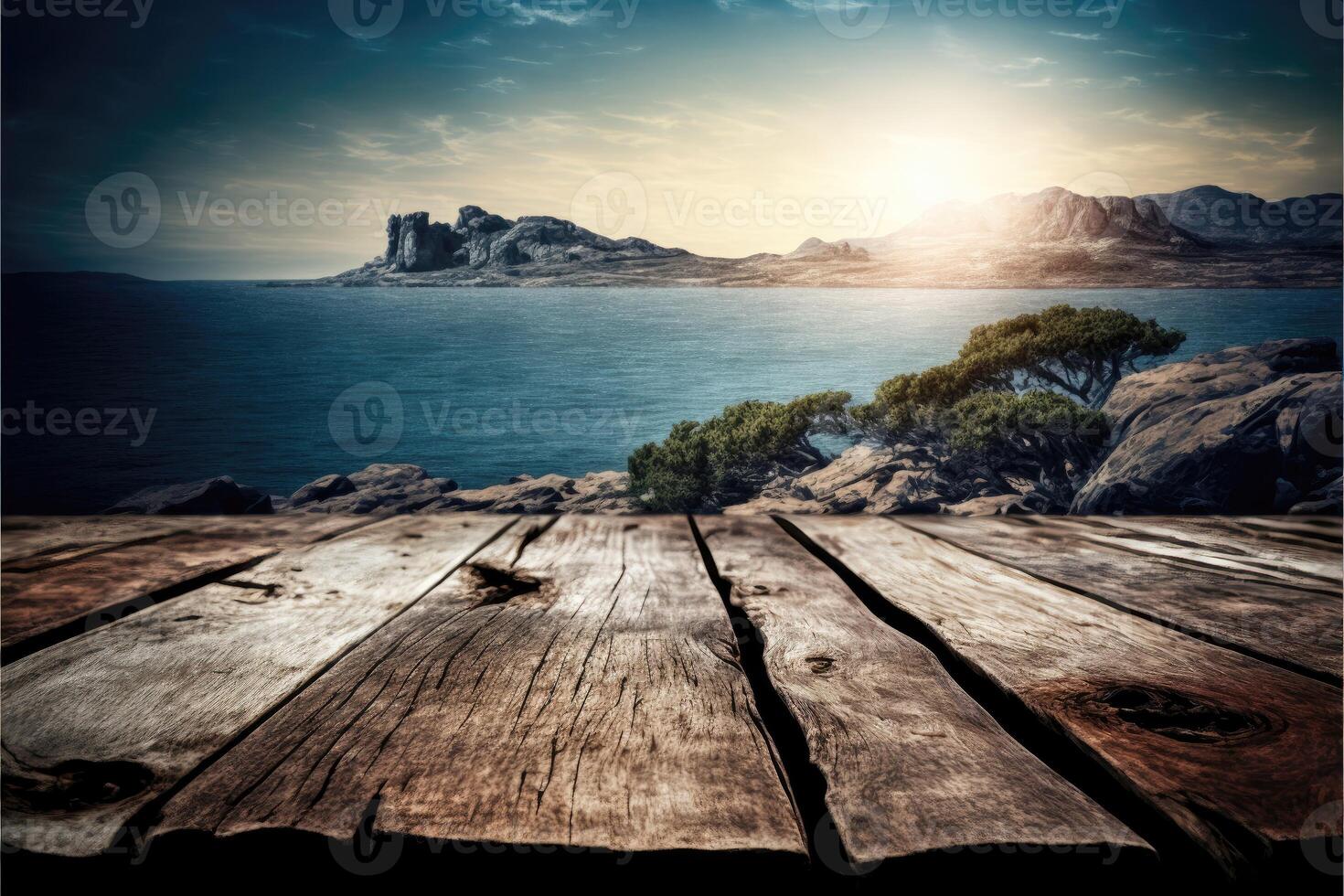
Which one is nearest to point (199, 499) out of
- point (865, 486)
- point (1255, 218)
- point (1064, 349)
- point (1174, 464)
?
point (865, 486)

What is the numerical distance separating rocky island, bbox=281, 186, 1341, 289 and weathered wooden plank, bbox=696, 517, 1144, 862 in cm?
565

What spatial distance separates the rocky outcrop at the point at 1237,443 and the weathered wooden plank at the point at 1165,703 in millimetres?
4813

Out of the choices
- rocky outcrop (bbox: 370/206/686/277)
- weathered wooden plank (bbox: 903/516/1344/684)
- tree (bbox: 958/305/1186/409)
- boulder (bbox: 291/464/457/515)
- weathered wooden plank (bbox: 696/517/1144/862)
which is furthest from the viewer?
boulder (bbox: 291/464/457/515)

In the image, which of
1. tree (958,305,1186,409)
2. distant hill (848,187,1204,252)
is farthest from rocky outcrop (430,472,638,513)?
distant hill (848,187,1204,252)

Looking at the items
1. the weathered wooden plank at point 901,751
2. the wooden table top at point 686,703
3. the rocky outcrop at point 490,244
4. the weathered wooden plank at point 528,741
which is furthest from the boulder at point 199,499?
the weathered wooden plank at point 901,751

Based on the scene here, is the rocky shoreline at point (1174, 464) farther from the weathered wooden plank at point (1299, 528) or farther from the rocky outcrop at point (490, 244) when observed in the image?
the weathered wooden plank at point (1299, 528)

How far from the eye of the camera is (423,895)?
0.38 m

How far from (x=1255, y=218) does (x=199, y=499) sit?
29.2ft

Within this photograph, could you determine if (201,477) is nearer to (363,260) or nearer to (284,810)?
(363,260)

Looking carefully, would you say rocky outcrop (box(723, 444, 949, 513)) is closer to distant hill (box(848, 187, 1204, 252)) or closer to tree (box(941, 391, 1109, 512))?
tree (box(941, 391, 1109, 512))

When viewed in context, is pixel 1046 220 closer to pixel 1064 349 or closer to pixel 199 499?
pixel 1064 349

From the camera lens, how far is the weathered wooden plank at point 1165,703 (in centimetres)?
43

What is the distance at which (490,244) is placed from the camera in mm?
7188

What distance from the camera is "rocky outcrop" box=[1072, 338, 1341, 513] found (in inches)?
190
